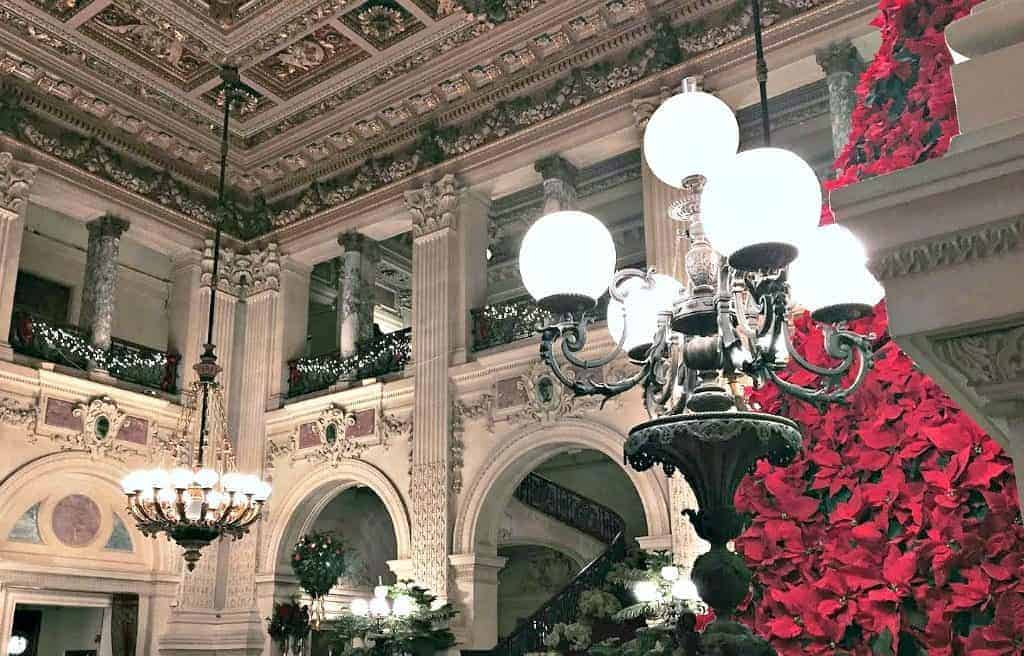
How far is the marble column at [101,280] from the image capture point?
37.4 feet

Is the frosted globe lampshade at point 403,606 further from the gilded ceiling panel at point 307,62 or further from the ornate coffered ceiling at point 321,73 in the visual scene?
the gilded ceiling panel at point 307,62

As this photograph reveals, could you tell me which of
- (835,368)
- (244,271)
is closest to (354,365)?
(244,271)

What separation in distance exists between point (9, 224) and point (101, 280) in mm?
1343

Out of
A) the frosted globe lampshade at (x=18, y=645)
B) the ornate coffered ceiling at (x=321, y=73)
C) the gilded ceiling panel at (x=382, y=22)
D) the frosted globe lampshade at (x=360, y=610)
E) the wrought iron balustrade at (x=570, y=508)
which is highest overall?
the gilded ceiling panel at (x=382, y=22)

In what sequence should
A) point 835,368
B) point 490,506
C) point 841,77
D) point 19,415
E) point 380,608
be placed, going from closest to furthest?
point 835,368 → point 841,77 → point 380,608 → point 490,506 → point 19,415

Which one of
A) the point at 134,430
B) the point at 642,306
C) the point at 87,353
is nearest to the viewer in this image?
the point at 642,306

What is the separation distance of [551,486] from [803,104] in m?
5.91

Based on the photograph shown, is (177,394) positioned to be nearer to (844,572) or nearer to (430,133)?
(430,133)

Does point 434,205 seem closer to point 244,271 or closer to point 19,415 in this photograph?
point 244,271

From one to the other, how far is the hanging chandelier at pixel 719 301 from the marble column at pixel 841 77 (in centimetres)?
536

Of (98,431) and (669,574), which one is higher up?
(98,431)

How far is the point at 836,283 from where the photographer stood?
315 centimetres

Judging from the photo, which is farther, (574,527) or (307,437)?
(574,527)

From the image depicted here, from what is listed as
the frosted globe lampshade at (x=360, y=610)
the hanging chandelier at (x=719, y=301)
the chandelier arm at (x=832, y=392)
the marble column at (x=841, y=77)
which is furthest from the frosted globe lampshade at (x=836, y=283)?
the frosted globe lampshade at (x=360, y=610)
